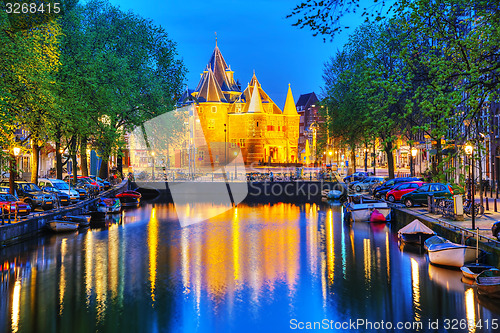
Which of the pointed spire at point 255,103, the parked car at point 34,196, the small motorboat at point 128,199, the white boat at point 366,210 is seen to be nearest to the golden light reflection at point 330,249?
the white boat at point 366,210

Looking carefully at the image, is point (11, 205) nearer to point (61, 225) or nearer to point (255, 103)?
point (61, 225)

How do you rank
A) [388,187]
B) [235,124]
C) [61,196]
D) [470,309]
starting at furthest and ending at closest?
[235,124]
[388,187]
[61,196]
[470,309]

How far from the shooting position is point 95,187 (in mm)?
55906

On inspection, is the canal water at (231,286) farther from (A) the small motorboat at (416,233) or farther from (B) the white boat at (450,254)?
(A) the small motorboat at (416,233)

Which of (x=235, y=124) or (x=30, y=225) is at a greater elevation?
(x=235, y=124)

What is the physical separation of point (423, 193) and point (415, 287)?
64.8 ft

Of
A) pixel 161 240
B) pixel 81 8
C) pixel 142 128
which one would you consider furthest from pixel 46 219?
pixel 142 128

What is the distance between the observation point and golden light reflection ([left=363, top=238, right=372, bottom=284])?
76.8ft

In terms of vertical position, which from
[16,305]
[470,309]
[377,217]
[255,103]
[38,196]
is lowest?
[470,309]

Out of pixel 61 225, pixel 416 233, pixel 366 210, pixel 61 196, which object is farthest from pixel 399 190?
pixel 61 196

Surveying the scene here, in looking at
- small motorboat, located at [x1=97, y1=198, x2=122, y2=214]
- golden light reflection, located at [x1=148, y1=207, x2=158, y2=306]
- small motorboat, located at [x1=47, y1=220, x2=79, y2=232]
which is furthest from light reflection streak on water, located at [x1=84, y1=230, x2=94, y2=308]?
small motorboat, located at [x1=97, y1=198, x2=122, y2=214]

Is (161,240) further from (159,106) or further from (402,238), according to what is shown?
(159,106)

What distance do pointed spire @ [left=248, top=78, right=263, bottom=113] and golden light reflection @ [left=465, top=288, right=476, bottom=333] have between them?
97143 millimetres

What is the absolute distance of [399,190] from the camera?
44562mm
